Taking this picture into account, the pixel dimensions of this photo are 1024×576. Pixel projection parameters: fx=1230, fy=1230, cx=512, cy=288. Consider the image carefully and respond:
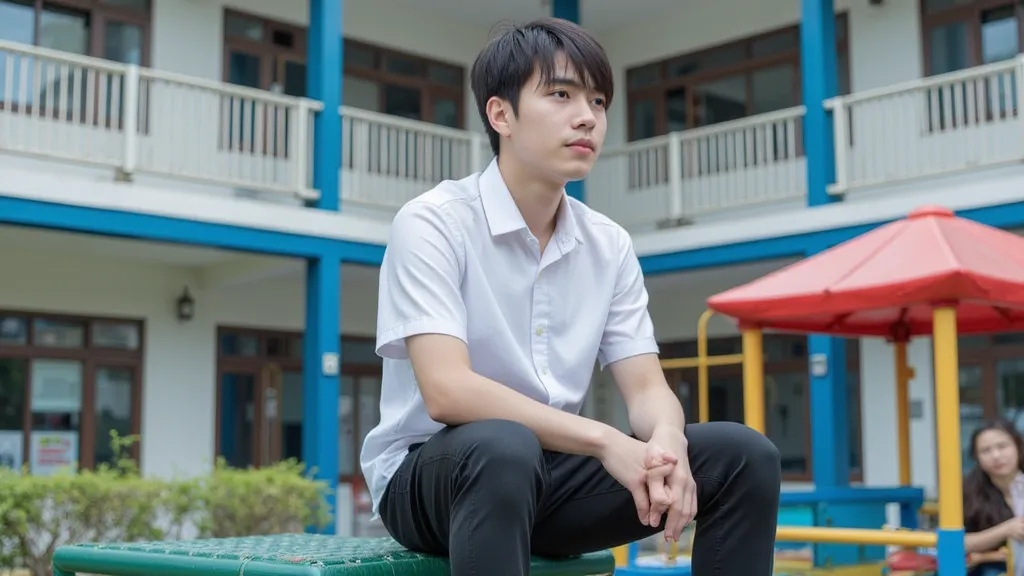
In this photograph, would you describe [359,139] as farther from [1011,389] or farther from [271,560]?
[271,560]

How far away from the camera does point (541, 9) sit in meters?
14.1

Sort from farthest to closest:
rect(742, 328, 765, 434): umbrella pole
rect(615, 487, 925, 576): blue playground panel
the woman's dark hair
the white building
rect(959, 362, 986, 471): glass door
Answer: rect(959, 362, 986, 471): glass door → the white building → rect(742, 328, 765, 434): umbrella pole → rect(615, 487, 925, 576): blue playground panel → the woman's dark hair

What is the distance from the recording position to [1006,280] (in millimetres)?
5645

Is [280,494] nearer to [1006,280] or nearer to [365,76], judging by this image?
[1006,280]

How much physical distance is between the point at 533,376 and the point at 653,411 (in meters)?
0.22

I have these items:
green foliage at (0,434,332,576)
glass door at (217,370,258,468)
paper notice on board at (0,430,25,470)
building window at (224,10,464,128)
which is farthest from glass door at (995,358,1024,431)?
paper notice on board at (0,430,25,470)

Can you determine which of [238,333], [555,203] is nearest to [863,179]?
[238,333]

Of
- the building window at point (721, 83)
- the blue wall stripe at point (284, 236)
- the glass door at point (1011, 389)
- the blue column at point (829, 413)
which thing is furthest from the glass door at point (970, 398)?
the building window at point (721, 83)

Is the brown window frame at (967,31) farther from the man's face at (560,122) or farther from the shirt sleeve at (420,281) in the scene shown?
the shirt sleeve at (420,281)

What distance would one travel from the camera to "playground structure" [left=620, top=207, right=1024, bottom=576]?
18.1ft

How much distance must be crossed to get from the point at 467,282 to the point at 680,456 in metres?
0.51

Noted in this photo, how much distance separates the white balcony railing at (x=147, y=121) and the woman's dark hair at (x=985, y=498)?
6232 mm

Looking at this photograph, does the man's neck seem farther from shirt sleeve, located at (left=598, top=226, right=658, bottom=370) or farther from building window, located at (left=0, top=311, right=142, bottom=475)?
building window, located at (left=0, top=311, right=142, bottom=475)

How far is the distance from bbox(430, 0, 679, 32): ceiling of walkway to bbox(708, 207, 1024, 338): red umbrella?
24.8 ft
